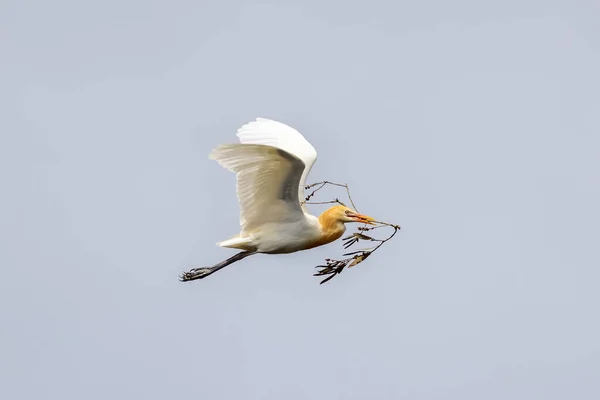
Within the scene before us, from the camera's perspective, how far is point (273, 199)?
851 inches

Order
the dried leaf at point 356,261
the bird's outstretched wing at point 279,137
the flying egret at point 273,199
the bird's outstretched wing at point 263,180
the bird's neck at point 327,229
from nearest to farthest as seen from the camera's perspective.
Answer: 1. the bird's outstretched wing at point 263,180
2. the flying egret at point 273,199
3. the dried leaf at point 356,261
4. the bird's neck at point 327,229
5. the bird's outstretched wing at point 279,137

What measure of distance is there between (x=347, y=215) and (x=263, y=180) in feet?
7.16

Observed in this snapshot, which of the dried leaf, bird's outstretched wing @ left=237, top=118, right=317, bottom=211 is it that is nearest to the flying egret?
bird's outstretched wing @ left=237, top=118, right=317, bottom=211

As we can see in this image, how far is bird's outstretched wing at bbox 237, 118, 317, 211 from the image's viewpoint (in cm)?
2362

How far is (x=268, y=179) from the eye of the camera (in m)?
21.0

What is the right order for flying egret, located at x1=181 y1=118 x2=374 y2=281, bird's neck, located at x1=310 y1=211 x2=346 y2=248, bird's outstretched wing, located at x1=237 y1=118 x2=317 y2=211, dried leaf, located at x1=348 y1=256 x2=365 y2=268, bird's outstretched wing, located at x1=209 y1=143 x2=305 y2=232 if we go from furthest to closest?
bird's outstretched wing, located at x1=237 y1=118 x2=317 y2=211 < bird's neck, located at x1=310 y1=211 x2=346 y2=248 < dried leaf, located at x1=348 y1=256 x2=365 y2=268 < flying egret, located at x1=181 y1=118 x2=374 y2=281 < bird's outstretched wing, located at x1=209 y1=143 x2=305 y2=232

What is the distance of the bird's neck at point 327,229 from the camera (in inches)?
886

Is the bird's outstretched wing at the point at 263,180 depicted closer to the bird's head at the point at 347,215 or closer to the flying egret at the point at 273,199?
the flying egret at the point at 273,199

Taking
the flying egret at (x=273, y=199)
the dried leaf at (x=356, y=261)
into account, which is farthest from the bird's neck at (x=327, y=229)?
the dried leaf at (x=356, y=261)

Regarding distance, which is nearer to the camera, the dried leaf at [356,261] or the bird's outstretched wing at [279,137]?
the dried leaf at [356,261]

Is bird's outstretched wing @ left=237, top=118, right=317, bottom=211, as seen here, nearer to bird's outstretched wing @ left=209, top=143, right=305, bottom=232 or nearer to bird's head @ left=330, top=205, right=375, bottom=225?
bird's head @ left=330, top=205, right=375, bottom=225

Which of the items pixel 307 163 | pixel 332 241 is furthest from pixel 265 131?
pixel 332 241

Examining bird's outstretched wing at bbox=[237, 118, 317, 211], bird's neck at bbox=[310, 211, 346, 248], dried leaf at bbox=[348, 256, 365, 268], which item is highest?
bird's outstretched wing at bbox=[237, 118, 317, 211]

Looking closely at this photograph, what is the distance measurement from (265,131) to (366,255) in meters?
3.51
